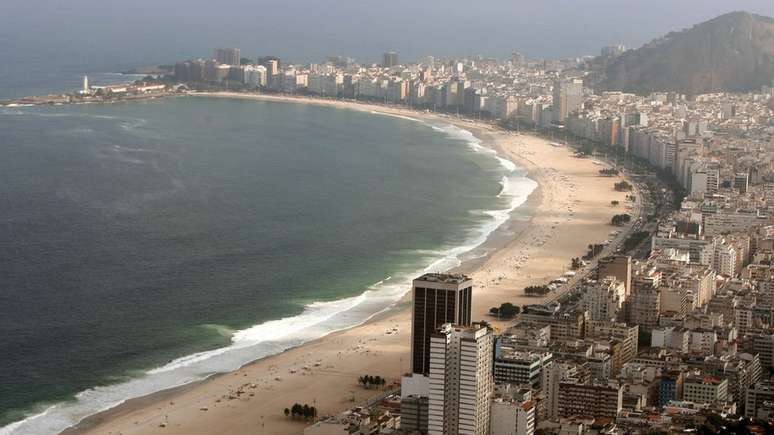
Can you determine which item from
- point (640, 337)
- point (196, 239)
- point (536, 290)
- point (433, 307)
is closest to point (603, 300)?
point (640, 337)

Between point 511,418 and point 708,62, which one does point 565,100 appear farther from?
point 511,418

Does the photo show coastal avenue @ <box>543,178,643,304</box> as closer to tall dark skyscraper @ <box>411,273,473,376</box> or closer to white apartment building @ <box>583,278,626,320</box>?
white apartment building @ <box>583,278,626,320</box>

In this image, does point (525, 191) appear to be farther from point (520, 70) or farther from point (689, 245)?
point (520, 70)

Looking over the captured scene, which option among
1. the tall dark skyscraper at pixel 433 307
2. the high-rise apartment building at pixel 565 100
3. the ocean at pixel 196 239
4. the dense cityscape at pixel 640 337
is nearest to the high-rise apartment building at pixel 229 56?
the ocean at pixel 196 239

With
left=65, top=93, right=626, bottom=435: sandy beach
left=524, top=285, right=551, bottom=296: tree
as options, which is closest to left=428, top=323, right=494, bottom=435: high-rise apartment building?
left=65, top=93, right=626, bottom=435: sandy beach

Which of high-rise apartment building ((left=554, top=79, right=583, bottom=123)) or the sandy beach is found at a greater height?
high-rise apartment building ((left=554, top=79, right=583, bottom=123))

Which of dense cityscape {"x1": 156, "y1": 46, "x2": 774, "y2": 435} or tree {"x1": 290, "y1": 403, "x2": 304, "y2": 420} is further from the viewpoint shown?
tree {"x1": 290, "y1": 403, "x2": 304, "y2": 420}

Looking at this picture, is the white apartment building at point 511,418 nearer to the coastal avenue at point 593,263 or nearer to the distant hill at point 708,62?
the coastal avenue at point 593,263
